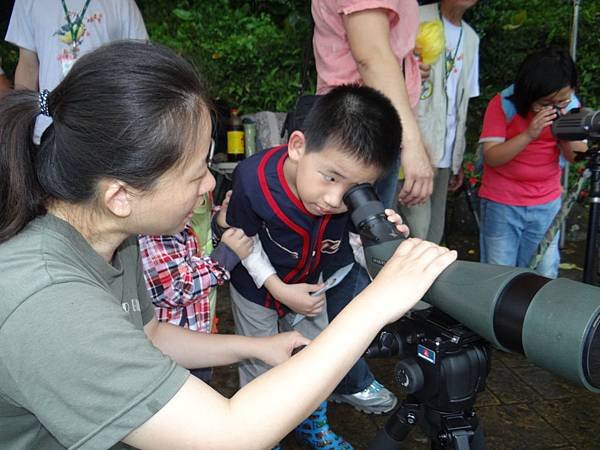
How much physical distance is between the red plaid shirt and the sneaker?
918 millimetres

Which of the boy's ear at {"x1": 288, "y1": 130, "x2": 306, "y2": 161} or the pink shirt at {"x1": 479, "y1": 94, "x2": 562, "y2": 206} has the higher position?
the boy's ear at {"x1": 288, "y1": 130, "x2": 306, "y2": 161}

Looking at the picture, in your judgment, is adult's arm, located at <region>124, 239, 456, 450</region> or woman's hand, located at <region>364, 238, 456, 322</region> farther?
woman's hand, located at <region>364, 238, 456, 322</region>

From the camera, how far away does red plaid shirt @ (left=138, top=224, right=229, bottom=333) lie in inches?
73.2

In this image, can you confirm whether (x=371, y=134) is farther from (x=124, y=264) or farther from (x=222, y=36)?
(x=222, y=36)

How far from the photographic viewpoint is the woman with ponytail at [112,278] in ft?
2.92

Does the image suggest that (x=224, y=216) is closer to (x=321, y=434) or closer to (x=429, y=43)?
(x=321, y=434)

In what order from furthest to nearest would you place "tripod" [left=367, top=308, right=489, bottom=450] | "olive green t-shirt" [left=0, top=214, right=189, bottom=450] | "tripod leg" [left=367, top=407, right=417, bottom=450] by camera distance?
"tripod leg" [left=367, top=407, right=417, bottom=450] < "tripod" [left=367, top=308, right=489, bottom=450] < "olive green t-shirt" [left=0, top=214, right=189, bottom=450]

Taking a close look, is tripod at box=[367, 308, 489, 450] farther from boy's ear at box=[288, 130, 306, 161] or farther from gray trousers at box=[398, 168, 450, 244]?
gray trousers at box=[398, 168, 450, 244]

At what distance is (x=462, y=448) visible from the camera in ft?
4.09

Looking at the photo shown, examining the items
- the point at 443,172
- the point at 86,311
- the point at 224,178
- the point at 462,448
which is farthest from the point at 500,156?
the point at 86,311

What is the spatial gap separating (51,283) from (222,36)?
15.8ft

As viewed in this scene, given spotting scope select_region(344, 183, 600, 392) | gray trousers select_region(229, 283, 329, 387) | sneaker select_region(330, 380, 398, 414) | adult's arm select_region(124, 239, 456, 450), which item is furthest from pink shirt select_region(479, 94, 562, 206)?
adult's arm select_region(124, 239, 456, 450)

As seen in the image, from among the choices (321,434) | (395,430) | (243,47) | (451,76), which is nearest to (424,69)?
(451,76)

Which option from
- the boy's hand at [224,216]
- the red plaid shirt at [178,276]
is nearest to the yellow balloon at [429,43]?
the boy's hand at [224,216]
